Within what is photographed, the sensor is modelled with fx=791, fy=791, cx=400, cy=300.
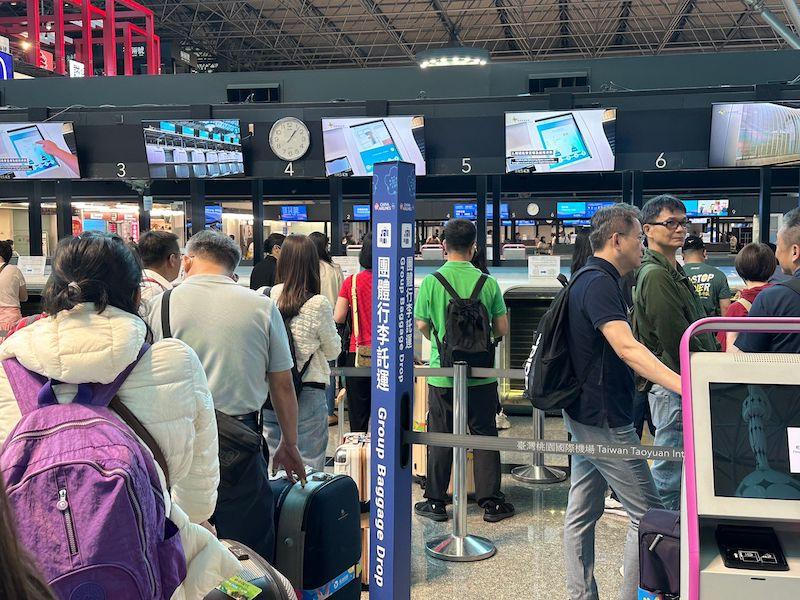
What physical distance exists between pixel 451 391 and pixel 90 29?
1665 cm

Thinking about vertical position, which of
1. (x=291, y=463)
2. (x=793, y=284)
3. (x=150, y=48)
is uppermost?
(x=150, y=48)

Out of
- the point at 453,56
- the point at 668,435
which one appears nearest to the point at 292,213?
the point at 453,56

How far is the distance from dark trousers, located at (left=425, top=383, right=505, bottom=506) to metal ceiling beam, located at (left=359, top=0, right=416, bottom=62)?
581 inches

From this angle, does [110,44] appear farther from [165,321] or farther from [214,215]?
[165,321]

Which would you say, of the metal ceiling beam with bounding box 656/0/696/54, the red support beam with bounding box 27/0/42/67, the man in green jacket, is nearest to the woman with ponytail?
the man in green jacket

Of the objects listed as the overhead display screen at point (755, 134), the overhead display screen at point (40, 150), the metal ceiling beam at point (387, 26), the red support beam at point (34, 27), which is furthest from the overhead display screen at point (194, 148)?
the metal ceiling beam at point (387, 26)

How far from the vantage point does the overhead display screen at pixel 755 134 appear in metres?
7.79

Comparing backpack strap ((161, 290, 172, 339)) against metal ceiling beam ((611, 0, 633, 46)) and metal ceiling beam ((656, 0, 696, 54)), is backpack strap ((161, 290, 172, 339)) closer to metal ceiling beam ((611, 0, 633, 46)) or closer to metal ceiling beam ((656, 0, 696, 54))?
metal ceiling beam ((611, 0, 633, 46))

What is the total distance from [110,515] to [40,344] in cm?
37

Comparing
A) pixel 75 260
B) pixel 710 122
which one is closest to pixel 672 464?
pixel 75 260

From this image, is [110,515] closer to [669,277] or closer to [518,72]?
[669,277]

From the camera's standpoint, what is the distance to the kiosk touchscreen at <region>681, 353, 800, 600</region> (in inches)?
57.5

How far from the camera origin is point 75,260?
156cm

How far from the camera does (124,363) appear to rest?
1450mm
